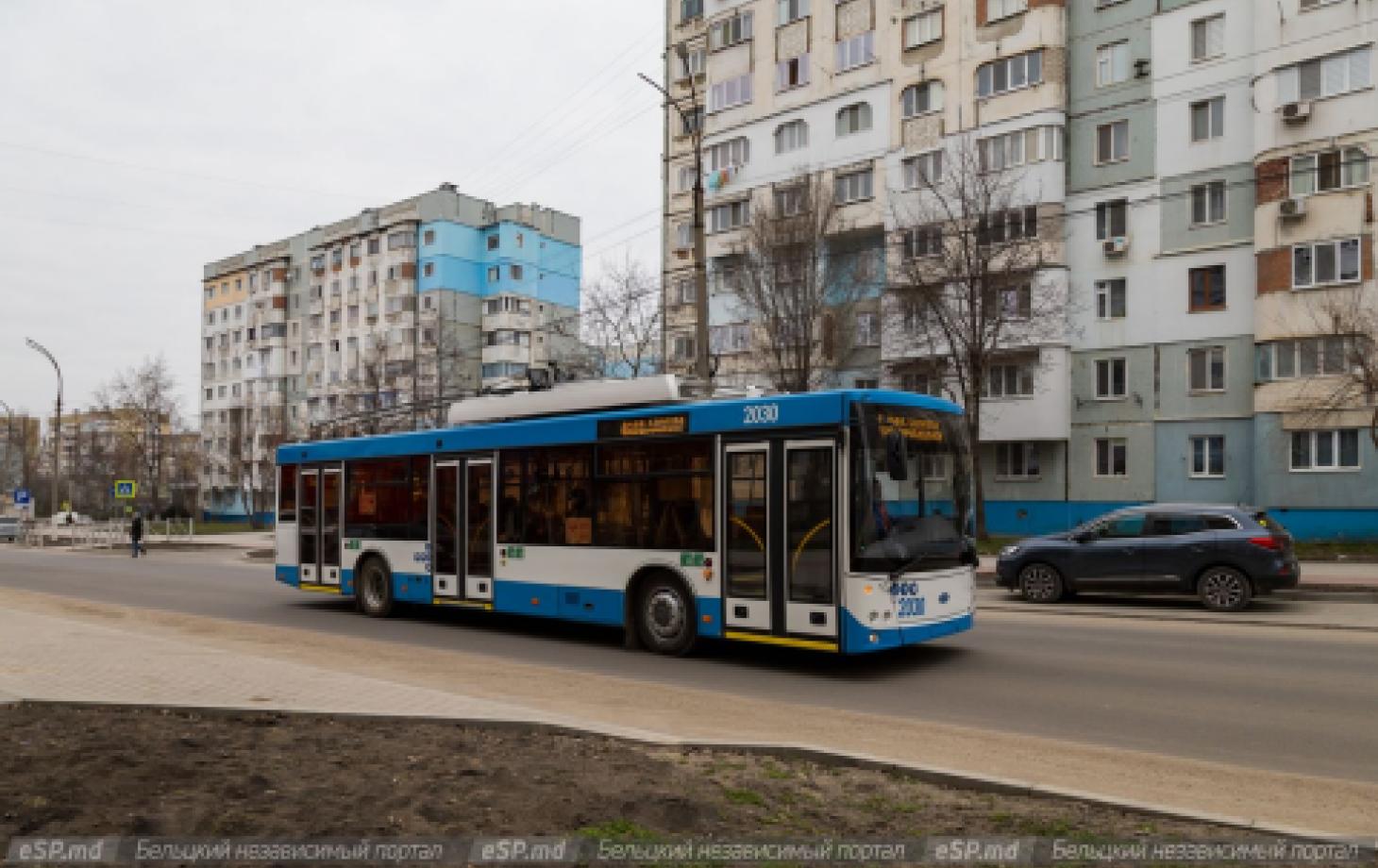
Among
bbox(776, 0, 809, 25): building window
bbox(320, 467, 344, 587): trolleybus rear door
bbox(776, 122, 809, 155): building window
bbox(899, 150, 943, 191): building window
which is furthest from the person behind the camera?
bbox(776, 0, 809, 25): building window

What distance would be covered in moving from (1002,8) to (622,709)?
115ft

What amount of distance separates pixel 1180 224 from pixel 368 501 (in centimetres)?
2864

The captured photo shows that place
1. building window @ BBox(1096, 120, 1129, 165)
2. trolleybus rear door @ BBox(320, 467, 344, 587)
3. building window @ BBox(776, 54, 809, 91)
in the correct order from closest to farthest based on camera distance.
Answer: trolleybus rear door @ BBox(320, 467, 344, 587)
building window @ BBox(1096, 120, 1129, 165)
building window @ BBox(776, 54, 809, 91)

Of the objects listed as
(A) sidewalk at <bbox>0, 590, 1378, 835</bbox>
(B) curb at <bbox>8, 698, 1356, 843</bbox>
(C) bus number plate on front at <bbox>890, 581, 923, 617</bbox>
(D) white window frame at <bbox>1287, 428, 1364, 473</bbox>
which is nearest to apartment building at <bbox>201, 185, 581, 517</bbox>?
(D) white window frame at <bbox>1287, 428, 1364, 473</bbox>

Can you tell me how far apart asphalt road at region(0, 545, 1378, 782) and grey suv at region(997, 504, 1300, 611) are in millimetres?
1541

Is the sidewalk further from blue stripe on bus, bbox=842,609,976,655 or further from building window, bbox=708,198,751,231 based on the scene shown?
building window, bbox=708,198,751,231

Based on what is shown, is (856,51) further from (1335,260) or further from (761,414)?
(761,414)

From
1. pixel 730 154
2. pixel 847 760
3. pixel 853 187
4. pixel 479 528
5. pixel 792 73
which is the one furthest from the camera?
pixel 730 154

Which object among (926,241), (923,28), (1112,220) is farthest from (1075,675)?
(923,28)

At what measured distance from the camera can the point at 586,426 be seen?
39.9ft

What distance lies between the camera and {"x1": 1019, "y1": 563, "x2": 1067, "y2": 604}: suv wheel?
16359 mm

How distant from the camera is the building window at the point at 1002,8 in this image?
1410 inches

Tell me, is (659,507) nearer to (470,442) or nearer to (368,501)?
(470,442)

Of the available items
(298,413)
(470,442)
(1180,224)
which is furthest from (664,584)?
(298,413)
